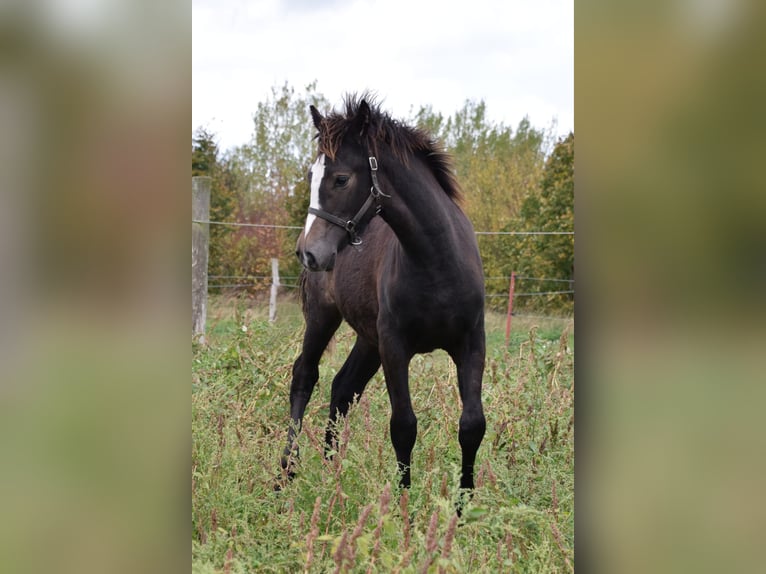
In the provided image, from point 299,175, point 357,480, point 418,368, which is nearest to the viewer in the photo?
Answer: point 357,480

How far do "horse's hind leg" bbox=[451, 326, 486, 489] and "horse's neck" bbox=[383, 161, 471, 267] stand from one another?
50 centimetres

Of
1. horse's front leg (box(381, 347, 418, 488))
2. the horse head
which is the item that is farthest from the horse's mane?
horse's front leg (box(381, 347, 418, 488))

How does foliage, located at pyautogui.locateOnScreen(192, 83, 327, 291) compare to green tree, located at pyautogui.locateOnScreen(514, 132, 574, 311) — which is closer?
green tree, located at pyautogui.locateOnScreen(514, 132, 574, 311)

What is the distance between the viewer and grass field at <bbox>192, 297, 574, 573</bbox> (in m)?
1.92

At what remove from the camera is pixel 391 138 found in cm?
344
